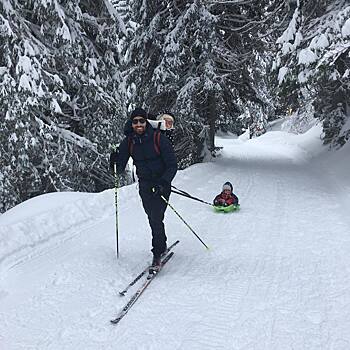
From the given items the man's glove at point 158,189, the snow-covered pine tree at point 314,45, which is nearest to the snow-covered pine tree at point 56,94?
the man's glove at point 158,189

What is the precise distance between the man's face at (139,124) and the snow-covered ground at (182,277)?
1856 millimetres

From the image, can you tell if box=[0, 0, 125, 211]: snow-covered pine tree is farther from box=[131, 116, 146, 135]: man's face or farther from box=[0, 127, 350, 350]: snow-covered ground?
box=[131, 116, 146, 135]: man's face

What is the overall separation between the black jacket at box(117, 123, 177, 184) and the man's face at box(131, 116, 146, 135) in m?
0.06

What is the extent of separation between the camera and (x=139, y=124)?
19.4 ft

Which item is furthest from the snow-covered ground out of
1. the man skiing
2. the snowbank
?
the man skiing

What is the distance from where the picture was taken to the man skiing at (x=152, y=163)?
594cm

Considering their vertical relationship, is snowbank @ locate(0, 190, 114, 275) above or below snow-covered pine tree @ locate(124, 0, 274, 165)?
below

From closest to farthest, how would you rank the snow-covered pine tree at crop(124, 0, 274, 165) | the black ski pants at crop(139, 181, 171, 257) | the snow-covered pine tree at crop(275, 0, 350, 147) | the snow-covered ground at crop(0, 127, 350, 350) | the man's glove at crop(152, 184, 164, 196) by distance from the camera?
1. the snow-covered ground at crop(0, 127, 350, 350)
2. the man's glove at crop(152, 184, 164, 196)
3. the black ski pants at crop(139, 181, 171, 257)
4. the snow-covered pine tree at crop(275, 0, 350, 147)
5. the snow-covered pine tree at crop(124, 0, 274, 165)

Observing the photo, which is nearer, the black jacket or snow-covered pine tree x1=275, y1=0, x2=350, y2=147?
→ the black jacket

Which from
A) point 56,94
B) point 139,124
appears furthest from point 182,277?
point 56,94

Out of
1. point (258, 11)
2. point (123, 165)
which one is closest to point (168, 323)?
point (123, 165)

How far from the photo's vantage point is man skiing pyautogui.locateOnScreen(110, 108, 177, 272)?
5.94 m

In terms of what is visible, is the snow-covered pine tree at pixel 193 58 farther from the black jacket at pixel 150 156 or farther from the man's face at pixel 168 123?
the black jacket at pixel 150 156

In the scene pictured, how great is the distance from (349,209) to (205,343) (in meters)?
6.20
